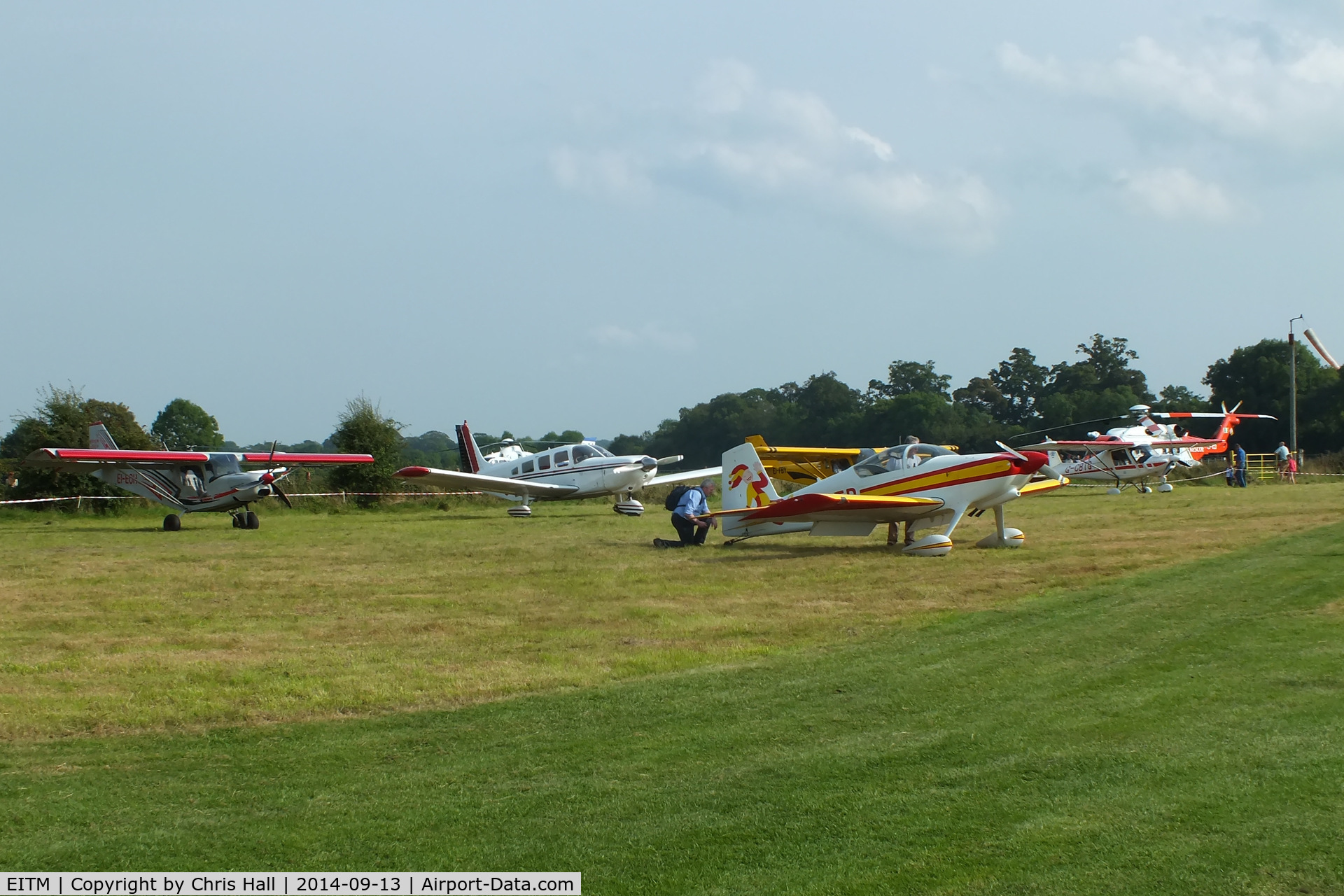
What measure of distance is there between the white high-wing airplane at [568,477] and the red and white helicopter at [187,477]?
3982 millimetres

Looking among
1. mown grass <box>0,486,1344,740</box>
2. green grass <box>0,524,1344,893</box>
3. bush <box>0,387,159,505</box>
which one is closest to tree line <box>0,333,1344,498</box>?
bush <box>0,387,159,505</box>

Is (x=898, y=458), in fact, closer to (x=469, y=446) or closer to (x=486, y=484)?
(x=486, y=484)

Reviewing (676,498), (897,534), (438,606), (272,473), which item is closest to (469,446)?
(272,473)

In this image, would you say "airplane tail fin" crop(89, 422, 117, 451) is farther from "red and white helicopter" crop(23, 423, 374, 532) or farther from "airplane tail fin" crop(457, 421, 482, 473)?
"airplane tail fin" crop(457, 421, 482, 473)

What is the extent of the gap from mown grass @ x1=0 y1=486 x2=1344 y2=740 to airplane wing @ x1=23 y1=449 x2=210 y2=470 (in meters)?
3.08

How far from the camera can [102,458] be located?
24000 millimetres

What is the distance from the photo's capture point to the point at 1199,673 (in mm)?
6578

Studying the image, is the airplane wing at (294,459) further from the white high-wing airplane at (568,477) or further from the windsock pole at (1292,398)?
the windsock pole at (1292,398)

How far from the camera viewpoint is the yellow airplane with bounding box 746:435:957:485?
2377cm

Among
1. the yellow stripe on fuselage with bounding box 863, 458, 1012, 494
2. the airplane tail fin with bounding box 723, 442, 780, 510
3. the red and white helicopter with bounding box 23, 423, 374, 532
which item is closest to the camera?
the yellow stripe on fuselage with bounding box 863, 458, 1012, 494

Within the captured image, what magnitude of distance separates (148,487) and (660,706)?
74.5 ft

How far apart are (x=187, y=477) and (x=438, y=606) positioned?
17267mm

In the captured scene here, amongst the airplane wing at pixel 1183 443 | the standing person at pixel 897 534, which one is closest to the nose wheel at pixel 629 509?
the standing person at pixel 897 534

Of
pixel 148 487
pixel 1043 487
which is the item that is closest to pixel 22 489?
pixel 148 487
